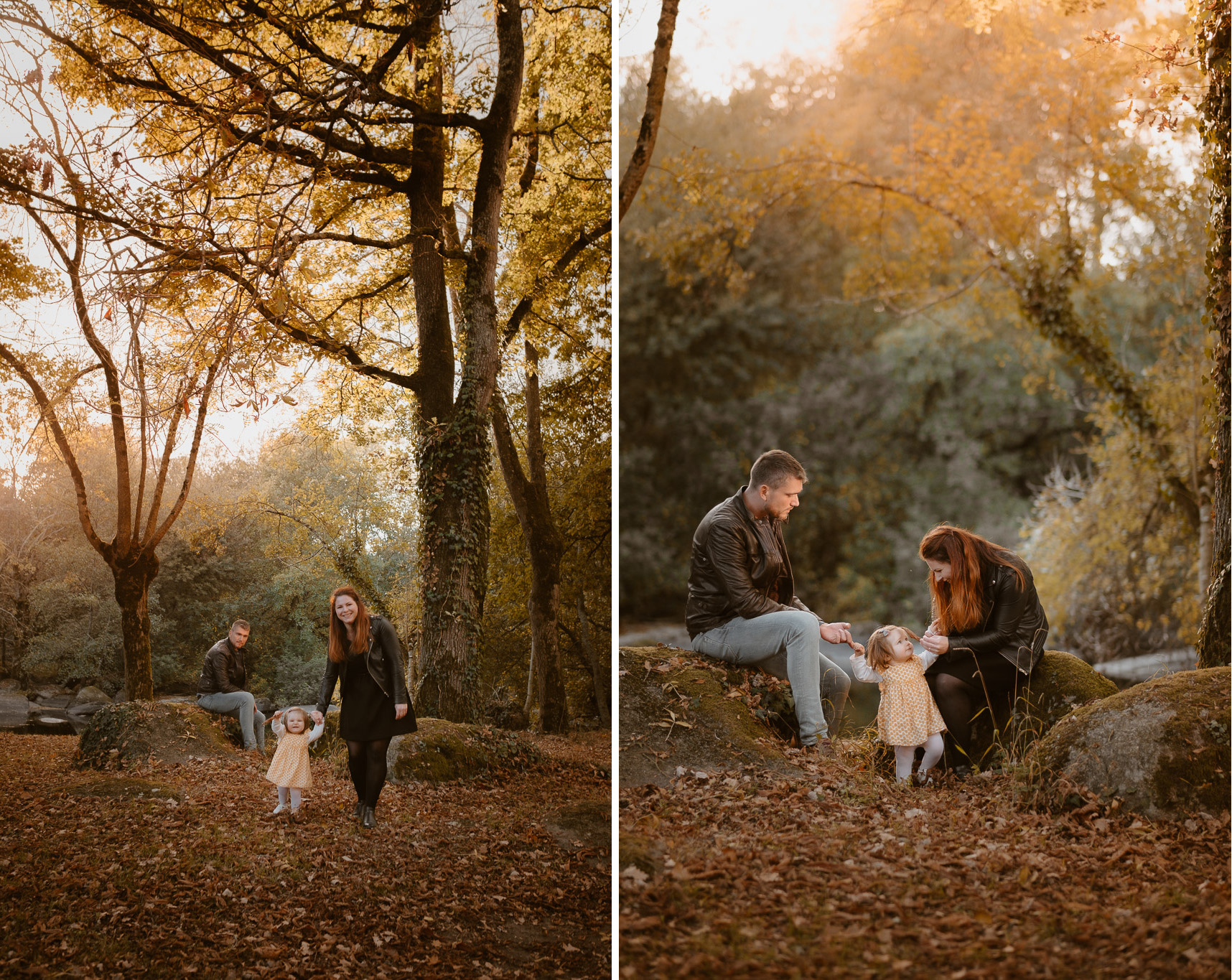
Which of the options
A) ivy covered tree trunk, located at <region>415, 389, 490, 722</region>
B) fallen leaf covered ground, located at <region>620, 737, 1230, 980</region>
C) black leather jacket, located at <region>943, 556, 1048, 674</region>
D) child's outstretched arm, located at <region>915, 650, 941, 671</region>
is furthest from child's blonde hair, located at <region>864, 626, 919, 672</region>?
ivy covered tree trunk, located at <region>415, 389, 490, 722</region>

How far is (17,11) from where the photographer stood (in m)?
2.77

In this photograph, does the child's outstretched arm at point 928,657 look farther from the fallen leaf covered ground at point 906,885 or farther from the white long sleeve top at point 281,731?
the white long sleeve top at point 281,731

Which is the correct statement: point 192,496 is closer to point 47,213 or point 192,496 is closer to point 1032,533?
point 47,213

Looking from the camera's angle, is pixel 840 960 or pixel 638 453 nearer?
pixel 840 960

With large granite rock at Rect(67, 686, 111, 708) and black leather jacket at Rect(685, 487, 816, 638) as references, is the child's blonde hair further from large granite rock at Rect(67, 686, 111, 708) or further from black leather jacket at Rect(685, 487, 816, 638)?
large granite rock at Rect(67, 686, 111, 708)

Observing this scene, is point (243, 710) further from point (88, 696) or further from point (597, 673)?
point (597, 673)

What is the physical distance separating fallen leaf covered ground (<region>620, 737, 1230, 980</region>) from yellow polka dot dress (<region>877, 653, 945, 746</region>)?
177 millimetres

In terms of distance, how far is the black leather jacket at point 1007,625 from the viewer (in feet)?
9.16

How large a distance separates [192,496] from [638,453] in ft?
15.2

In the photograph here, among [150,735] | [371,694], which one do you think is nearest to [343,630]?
[371,694]

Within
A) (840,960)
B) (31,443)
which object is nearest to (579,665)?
(840,960)

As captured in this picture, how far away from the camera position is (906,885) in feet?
7.73

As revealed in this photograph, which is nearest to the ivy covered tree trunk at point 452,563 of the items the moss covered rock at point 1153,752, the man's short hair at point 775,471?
the man's short hair at point 775,471

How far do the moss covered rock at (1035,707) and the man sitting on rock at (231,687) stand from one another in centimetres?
263
